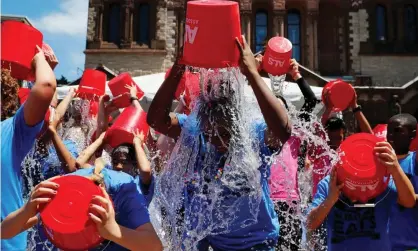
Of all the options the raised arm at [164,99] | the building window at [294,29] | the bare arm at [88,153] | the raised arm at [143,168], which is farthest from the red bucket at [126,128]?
the building window at [294,29]

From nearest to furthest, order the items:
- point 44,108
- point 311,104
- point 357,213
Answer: point 44,108 → point 357,213 → point 311,104

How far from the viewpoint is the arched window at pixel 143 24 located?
985 inches

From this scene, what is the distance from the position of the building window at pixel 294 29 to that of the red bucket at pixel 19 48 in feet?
74.1

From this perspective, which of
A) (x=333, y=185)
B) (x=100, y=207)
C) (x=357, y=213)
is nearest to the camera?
(x=100, y=207)

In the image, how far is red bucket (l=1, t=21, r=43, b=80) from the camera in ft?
8.32

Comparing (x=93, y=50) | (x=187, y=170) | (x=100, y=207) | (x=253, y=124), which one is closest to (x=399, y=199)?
(x=253, y=124)

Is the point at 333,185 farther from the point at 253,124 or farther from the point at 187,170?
the point at 187,170

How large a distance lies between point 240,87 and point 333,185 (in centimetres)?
96

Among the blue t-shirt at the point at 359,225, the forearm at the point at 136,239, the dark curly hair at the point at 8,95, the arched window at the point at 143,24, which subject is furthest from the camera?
the arched window at the point at 143,24

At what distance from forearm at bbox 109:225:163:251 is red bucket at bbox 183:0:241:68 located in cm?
92

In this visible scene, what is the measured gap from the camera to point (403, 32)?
23984 mm

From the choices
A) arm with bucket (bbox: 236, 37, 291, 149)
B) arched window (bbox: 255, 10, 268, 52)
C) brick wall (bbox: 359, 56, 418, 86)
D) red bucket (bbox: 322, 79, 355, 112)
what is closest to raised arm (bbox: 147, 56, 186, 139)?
arm with bucket (bbox: 236, 37, 291, 149)

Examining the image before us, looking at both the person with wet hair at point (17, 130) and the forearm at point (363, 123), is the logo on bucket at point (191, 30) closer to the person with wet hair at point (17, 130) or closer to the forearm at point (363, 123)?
the person with wet hair at point (17, 130)

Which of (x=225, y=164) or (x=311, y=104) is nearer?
(x=225, y=164)
